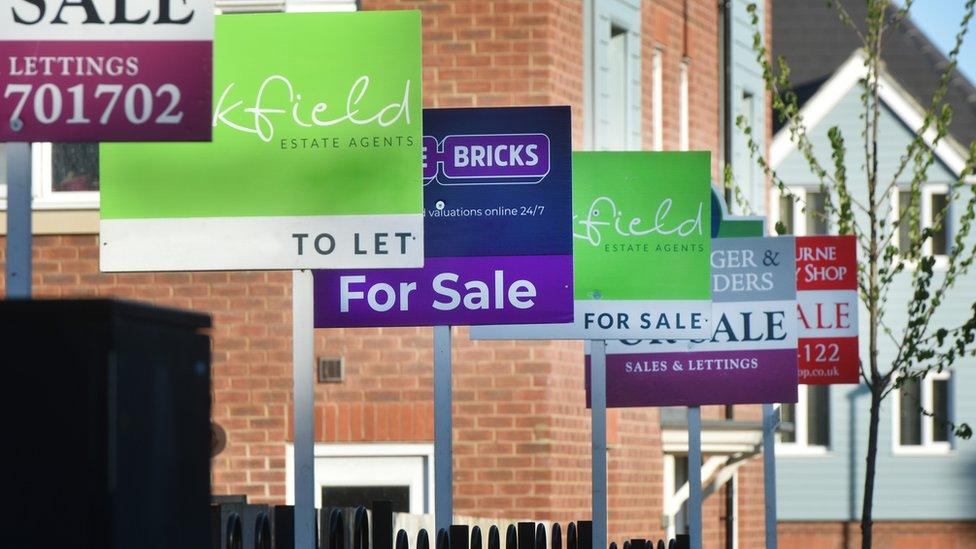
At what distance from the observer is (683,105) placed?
1983 cm

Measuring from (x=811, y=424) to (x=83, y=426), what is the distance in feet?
111

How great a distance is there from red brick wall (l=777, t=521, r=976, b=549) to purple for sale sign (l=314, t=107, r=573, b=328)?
26.6m

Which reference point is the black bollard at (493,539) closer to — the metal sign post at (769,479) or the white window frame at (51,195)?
the white window frame at (51,195)

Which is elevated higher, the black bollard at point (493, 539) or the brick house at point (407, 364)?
the brick house at point (407, 364)

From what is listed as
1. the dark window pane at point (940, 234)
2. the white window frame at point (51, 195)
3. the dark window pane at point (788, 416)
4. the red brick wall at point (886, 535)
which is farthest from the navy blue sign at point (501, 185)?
the dark window pane at point (940, 234)

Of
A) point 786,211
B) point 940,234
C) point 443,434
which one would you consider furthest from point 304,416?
point 786,211

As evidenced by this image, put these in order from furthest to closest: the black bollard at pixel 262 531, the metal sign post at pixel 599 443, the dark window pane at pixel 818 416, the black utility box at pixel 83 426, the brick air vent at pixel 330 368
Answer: the dark window pane at pixel 818 416, the brick air vent at pixel 330 368, the metal sign post at pixel 599 443, the black bollard at pixel 262 531, the black utility box at pixel 83 426

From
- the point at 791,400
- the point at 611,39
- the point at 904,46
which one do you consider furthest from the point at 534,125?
the point at 904,46

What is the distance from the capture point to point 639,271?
1126 centimetres

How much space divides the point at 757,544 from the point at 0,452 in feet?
66.1

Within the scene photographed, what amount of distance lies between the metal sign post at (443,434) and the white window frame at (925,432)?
27.0 m

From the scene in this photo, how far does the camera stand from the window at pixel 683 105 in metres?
19.6

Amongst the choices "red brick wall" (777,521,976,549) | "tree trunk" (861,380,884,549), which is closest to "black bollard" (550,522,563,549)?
"tree trunk" (861,380,884,549)

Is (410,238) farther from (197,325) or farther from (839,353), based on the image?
(839,353)
